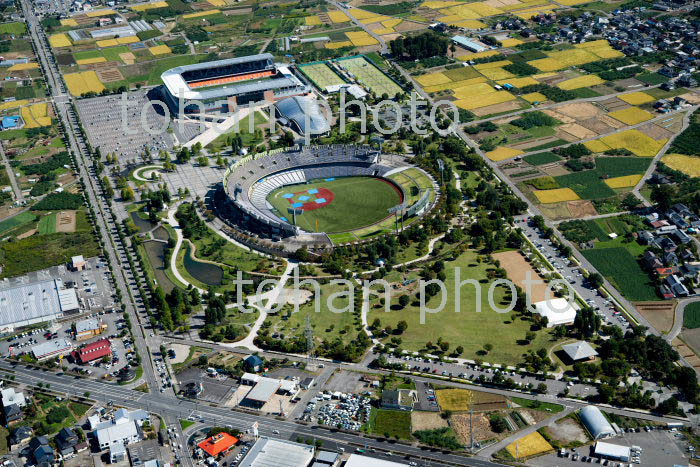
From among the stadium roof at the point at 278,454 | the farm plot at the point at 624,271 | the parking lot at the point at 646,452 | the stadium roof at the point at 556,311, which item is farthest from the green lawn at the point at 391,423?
the farm plot at the point at 624,271

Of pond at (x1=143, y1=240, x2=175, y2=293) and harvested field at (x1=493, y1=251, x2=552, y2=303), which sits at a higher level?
harvested field at (x1=493, y1=251, x2=552, y2=303)

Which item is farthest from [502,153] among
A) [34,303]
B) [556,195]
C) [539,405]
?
[34,303]

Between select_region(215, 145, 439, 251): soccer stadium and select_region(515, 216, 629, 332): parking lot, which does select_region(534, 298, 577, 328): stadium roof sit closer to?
select_region(515, 216, 629, 332): parking lot

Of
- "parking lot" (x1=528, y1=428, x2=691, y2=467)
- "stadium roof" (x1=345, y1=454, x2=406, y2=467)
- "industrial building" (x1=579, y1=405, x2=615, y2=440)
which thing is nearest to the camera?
"stadium roof" (x1=345, y1=454, x2=406, y2=467)

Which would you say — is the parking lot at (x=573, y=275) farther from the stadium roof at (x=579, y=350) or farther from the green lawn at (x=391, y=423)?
the green lawn at (x=391, y=423)

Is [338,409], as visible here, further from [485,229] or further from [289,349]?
[485,229]

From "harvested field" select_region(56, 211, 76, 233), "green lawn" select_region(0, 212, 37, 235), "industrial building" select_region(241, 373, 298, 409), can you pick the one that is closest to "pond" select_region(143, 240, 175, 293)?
"harvested field" select_region(56, 211, 76, 233)

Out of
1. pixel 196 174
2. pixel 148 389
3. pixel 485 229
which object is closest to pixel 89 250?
pixel 196 174
